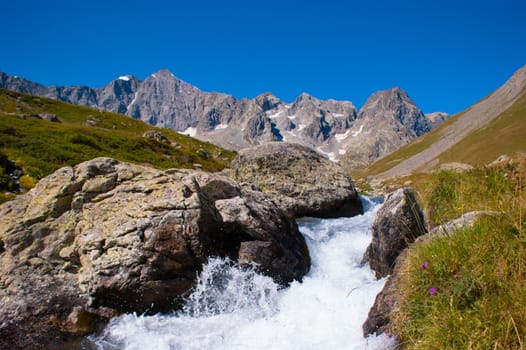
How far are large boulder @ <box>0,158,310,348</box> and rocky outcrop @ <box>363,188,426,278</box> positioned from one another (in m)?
2.93

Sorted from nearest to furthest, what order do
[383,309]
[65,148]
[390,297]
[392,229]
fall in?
[390,297] < [383,309] < [392,229] < [65,148]

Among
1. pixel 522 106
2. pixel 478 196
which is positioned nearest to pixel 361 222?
pixel 478 196

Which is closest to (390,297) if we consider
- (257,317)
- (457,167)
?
(257,317)

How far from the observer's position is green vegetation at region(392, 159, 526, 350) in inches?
145

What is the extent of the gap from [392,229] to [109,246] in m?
9.89

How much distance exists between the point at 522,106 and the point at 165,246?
21736 centimetres

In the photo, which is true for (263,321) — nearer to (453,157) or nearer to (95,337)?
(95,337)

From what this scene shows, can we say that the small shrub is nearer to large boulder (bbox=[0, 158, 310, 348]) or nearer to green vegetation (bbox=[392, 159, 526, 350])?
large boulder (bbox=[0, 158, 310, 348])

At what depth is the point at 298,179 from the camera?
74.1ft

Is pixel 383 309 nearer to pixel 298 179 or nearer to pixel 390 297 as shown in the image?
pixel 390 297

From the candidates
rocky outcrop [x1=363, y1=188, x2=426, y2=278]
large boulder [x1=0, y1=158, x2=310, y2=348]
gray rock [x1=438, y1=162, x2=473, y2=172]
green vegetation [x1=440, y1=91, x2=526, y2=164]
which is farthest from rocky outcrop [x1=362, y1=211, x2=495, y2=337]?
green vegetation [x1=440, y1=91, x2=526, y2=164]

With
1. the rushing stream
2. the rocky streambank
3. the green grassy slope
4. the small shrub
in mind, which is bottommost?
the rushing stream

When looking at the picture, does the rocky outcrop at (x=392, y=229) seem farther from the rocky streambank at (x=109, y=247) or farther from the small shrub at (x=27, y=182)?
the small shrub at (x=27, y=182)

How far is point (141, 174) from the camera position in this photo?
499 inches
